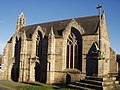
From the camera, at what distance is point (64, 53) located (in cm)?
3447

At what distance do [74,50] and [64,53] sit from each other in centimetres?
182

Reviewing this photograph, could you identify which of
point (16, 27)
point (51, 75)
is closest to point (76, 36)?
point (51, 75)

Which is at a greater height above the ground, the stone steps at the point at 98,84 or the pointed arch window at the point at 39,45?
the pointed arch window at the point at 39,45

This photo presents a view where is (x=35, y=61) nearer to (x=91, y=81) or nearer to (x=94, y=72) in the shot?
(x=94, y=72)

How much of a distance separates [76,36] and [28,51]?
404 inches

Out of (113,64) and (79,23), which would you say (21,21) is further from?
(113,64)

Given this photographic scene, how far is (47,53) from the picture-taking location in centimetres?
3447

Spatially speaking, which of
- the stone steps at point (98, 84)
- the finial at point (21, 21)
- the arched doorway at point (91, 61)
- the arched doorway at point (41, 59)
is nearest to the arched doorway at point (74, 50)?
the arched doorway at point (91, 61)

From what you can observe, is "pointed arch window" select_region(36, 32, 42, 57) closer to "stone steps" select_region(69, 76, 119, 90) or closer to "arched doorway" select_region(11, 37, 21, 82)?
"arched doorway" select_region(11, 37, 21, 82)

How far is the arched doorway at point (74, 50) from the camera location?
33.7 metres

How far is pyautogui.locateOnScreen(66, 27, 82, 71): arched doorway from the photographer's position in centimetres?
3366

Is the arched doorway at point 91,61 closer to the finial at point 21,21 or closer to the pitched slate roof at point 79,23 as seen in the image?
the pitched slate roof at point 79,23

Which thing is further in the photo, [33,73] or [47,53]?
[33,73]

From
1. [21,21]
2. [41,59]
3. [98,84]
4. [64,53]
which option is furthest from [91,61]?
[21,21]
